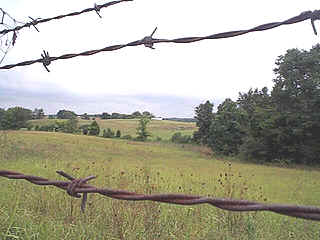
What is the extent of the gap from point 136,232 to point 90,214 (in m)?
0.87

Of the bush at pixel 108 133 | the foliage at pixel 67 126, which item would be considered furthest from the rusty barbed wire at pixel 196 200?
the foliage at pixel 67 126

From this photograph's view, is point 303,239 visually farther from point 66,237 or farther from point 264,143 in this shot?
point 264,143

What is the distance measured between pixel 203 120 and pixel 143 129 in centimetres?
1511

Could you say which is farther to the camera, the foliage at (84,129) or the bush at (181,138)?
the foliage at (84,129)

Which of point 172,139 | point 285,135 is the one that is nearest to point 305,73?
point 285,135

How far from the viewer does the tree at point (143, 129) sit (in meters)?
62.6

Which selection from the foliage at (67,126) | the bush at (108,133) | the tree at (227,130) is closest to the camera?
the tree at (227,130)

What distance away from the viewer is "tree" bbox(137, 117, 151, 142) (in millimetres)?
62625

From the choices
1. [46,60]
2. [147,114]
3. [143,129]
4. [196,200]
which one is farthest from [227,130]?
[196,200]

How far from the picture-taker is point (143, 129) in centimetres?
6319

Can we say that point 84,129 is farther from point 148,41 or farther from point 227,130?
point 148,41

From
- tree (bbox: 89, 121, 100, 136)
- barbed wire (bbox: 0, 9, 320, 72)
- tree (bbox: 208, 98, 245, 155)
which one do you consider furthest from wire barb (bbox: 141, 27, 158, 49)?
tree (bbox: 89, 121, 100, 136)

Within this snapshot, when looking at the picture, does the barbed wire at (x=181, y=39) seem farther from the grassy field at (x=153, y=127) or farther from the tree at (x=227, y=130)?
the grassy field at (x=153, y=127)

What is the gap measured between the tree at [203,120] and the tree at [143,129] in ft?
39.1
